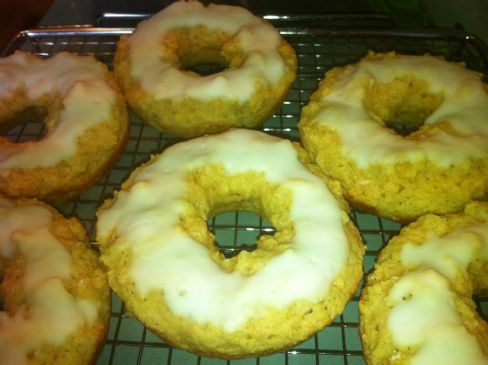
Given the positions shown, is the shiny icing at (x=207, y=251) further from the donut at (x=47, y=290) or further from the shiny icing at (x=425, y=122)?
the shiny icing at (x=425, y=122)

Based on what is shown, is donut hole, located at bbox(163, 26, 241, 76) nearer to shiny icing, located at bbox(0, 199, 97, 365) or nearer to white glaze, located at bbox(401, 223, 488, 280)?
shiny icing, located at bbox(0, 199, 97, 365)

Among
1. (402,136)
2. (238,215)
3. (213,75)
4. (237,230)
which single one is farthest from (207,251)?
(402,136)

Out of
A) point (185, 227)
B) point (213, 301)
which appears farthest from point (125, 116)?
point (213, 301)

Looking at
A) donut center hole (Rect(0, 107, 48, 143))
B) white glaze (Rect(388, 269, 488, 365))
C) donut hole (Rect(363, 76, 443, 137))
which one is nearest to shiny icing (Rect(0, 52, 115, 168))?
donut center hole (Rect(0, 107, 48, 143))

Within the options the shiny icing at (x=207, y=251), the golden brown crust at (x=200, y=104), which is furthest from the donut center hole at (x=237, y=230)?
the golden brown crust at (x=200, y=104)

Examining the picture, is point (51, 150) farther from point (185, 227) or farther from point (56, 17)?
point (56, 17)
